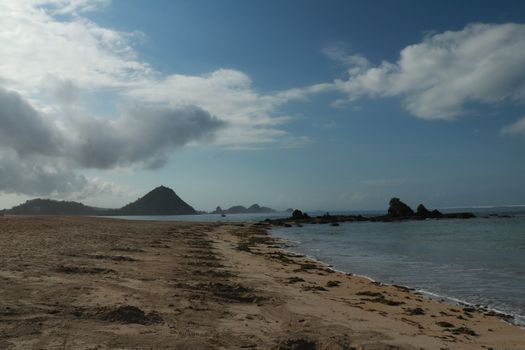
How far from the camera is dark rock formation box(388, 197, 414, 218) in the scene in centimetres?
9598

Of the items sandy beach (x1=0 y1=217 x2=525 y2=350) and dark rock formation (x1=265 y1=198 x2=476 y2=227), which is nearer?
sandy beach (x1=0 y1=217 x2=525 y2=350)

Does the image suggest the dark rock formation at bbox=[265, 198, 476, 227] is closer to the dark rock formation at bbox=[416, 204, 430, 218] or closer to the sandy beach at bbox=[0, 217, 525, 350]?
the dark rock formation at bbox=[416, 204, 430, 218]

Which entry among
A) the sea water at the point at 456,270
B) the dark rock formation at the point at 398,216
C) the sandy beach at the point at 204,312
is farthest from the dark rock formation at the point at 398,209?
the sandy beach at the point at 204,312

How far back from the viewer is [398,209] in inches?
3826

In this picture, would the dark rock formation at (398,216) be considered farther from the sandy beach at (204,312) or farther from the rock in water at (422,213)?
the sandy beach at (204,312)

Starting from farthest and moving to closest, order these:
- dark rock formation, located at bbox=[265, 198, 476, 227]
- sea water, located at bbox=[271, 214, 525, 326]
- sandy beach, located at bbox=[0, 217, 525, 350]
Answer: dark rock formation, located at bbox=[265, 198, 476, 227] < sea water, located at bbox=[271, 214, 525, 326] < sandy beach, located at bbox=[0, 217, 525, 350]

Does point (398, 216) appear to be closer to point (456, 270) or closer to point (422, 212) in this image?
point (422, 212)

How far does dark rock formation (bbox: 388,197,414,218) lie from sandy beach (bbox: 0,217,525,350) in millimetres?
87118

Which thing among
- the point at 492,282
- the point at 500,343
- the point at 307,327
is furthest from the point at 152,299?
the point at 492,282

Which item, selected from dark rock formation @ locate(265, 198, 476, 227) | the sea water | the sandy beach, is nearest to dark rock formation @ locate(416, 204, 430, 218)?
dark rock formation @ locate(265, 198, 476, 227)

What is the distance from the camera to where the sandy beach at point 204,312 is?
6105 mm

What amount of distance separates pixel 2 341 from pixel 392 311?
8.27m

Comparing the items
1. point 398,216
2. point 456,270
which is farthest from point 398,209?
point 456,270

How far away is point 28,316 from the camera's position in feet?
20.8
